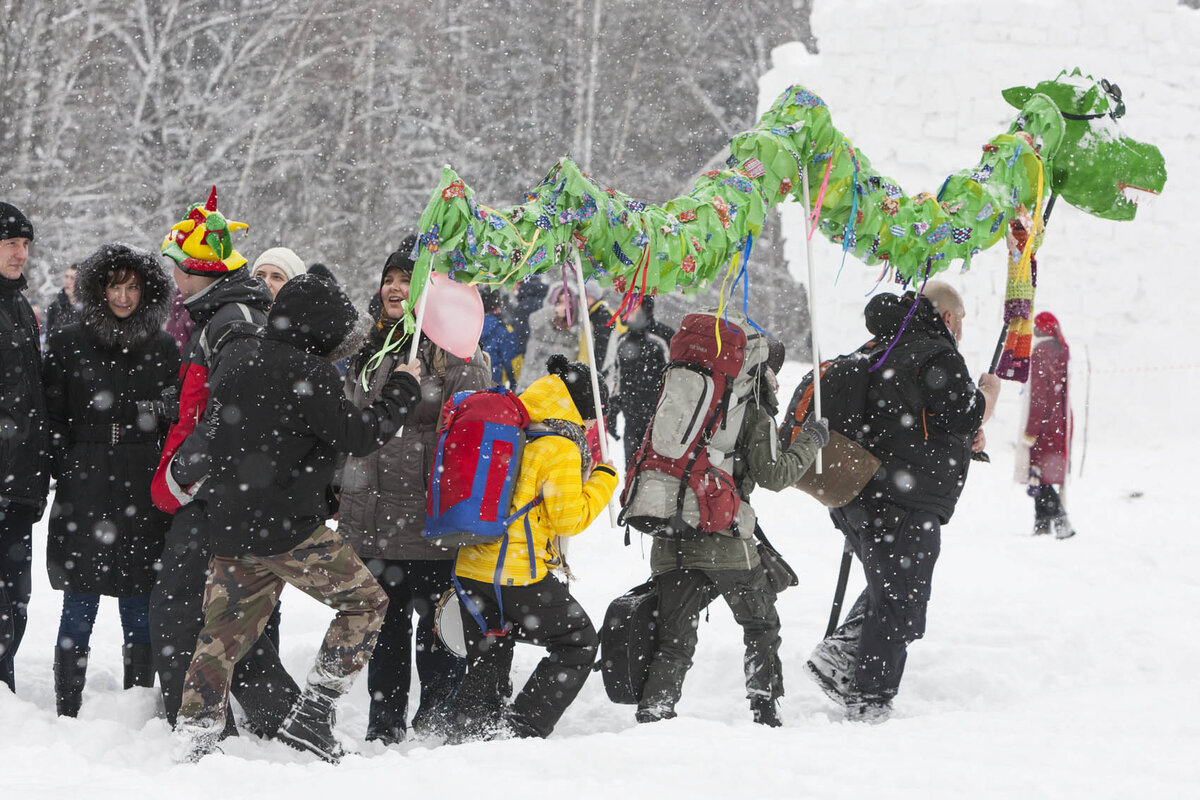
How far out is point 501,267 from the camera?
351 cm

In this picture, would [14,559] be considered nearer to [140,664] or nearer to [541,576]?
[140,664]

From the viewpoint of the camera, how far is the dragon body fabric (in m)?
3.55

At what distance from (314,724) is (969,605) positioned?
3521 mm

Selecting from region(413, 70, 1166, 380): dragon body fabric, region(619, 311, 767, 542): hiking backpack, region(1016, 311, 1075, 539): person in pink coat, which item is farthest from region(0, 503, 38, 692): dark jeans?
region(1016, 311, 1075, 539): person in pink coat

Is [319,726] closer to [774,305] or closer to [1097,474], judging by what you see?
[1097,474]

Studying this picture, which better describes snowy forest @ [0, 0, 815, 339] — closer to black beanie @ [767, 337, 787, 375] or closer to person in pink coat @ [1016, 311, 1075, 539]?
person in pink coat @ [1016, 311, 1075, 539]

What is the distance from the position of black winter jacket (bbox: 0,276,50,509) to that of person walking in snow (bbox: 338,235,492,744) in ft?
3.26

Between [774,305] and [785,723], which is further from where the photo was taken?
[774,305]

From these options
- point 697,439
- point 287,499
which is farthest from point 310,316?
point 697,439

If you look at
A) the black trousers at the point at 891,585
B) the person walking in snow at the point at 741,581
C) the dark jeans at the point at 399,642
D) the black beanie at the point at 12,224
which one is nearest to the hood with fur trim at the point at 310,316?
the dark jeans at the point at 399,642

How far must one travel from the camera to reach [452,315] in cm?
362

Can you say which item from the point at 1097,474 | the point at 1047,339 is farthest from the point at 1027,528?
the point at 1097,474

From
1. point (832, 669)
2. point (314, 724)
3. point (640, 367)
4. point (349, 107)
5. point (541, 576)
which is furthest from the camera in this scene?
point (349, 107)

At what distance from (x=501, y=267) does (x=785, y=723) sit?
2089mm
